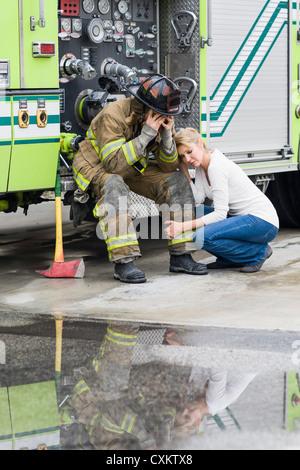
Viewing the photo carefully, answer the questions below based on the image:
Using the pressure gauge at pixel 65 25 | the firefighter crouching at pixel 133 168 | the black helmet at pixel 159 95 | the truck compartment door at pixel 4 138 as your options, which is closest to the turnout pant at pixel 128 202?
the firefighter crouching at pixel 133 168

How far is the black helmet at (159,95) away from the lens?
255 inches

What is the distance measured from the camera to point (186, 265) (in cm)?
681

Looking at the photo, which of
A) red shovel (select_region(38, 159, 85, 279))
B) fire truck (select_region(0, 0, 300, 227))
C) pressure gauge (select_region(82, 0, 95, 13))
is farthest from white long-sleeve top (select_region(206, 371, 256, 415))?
pressure gauge (select_region(82, 0, 95, 13))

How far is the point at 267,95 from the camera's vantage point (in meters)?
8.34

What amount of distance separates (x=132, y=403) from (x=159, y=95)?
3.09m

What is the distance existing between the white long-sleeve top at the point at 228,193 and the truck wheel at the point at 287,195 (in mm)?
2240

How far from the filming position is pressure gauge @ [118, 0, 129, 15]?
7.60 m

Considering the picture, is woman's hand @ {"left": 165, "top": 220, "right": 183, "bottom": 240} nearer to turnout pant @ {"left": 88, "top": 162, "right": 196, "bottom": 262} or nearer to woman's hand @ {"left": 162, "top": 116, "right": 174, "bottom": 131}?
turnout pant @ {"left": 88, "top": 162, "right": 196, "bottom": 262}

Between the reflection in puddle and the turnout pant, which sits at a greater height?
the turnout pant

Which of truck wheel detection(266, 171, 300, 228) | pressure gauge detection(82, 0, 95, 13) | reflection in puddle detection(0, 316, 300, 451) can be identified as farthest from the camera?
truck wheel detection(266, 171, 300, 228)

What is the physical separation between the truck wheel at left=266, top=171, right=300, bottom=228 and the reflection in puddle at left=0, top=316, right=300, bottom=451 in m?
4.26

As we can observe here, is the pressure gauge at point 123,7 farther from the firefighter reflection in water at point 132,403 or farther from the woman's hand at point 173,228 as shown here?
the firefighter reflection in water at point 132,403

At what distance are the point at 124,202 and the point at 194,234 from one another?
60 cm
